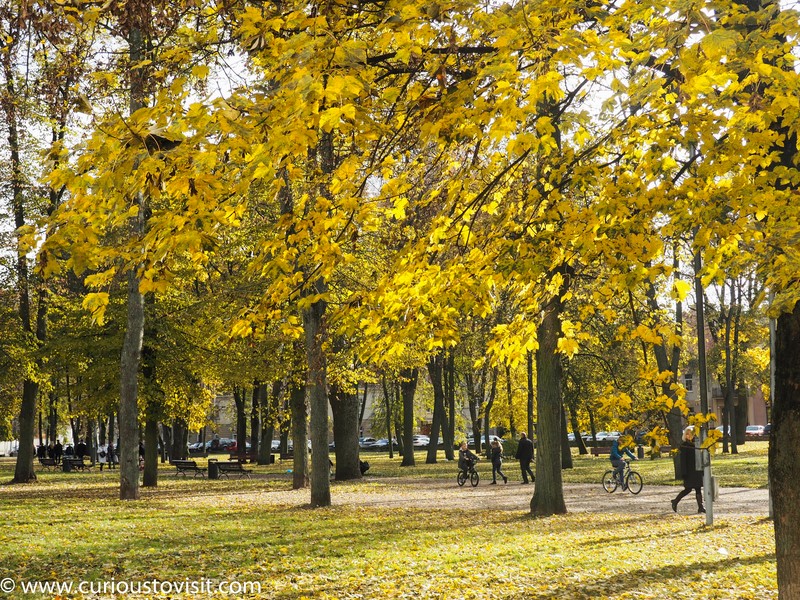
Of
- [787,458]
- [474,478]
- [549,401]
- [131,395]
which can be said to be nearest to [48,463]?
[474,478]

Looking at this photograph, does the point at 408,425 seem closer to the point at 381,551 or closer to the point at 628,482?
the point at 628,482

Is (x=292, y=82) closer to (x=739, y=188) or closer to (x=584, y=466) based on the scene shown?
(x=739, y=188)

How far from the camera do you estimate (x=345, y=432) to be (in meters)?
28.8

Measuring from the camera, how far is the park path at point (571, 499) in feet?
63.1

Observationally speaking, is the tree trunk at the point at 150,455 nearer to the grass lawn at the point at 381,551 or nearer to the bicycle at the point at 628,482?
the grass lawn at the point at 381,551

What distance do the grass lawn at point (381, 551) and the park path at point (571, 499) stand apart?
53.8 inches

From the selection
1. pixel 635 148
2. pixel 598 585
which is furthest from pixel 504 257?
pixel 598 585

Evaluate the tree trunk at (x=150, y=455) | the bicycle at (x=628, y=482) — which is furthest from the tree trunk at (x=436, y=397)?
the bicycle at (x=628, y=482)

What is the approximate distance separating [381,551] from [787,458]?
6.43 meters

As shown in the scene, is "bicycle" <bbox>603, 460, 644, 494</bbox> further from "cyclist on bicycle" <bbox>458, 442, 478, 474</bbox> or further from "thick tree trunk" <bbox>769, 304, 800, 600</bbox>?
"thick tree trunk" <bbox>769, 304, 800, 600</bbox>

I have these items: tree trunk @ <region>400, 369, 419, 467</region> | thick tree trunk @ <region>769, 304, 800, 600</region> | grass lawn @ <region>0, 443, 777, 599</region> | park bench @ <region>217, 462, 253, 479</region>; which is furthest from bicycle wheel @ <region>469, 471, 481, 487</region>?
thick tree trunk @ <region>769, 304, 800, 600</region>

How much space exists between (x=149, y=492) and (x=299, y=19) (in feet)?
68.4

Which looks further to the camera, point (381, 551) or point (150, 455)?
point (150, 455)

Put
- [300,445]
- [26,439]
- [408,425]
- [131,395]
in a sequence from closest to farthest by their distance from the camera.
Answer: [131,395] < [300,445] < [26,439] < [408,425]
